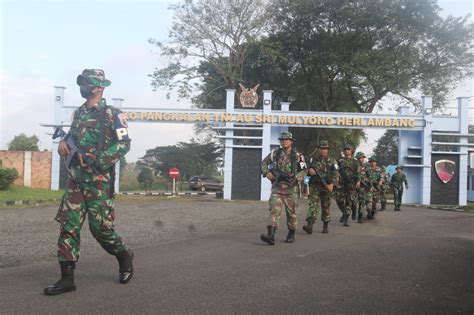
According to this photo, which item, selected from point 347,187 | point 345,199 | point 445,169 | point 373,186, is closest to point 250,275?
point 345,199

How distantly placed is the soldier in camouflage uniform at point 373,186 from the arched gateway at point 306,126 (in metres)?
10.2

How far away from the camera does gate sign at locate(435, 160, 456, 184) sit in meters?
24.5

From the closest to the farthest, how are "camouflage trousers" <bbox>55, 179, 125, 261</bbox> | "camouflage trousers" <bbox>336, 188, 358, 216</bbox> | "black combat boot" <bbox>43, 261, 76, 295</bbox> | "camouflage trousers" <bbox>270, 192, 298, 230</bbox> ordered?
"black combat boot" <bbox>43, 261, 76, 295</bbox>
"camouflage trousers" <bbox>55, 179, 125, 261</bbox>
"camouflage trousers" <bbox>270, 192, 298, 230</bbox>
"camouflage trousers" <bbox>336, 188, 358, 216</bbox>

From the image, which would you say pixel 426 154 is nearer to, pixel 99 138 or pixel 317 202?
pixel 317 202

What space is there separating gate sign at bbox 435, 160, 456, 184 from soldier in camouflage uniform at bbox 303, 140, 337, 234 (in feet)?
58.3

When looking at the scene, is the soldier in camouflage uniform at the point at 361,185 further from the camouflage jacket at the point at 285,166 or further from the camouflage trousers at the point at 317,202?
the camouflage jacket at the point at 285,166

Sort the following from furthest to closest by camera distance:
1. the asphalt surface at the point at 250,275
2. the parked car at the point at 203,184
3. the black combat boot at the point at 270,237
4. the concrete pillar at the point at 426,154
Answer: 1. the parked car at the point at 203,184
2. the concrete pillar at the point at 426,154
3. the black combat boot at the point at 270,237
4. the asphalt surface at the point at 250,275

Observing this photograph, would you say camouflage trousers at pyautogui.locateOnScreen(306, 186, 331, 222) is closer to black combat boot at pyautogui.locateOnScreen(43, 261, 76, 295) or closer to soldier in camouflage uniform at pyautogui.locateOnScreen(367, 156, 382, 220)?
soldier in camouflage uniform at pyautogui.locateOnScreen(367, 156, 382, 220)

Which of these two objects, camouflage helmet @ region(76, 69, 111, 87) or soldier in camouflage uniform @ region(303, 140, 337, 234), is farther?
soldier in camouflage uniform @ region(303, 140, 337, 234)

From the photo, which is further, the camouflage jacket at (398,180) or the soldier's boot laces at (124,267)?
the camouflage jacket at (398,180)

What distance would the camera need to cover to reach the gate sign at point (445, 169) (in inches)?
966

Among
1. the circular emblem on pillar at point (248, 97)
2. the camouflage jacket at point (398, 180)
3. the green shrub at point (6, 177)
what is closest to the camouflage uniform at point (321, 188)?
the camouflage jacket at point (398, 180)

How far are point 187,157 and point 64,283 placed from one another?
1563 inches

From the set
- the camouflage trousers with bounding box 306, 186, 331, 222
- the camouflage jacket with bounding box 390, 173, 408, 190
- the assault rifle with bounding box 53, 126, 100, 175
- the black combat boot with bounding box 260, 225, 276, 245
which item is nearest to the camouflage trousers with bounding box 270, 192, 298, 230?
the black combat boot with bounding box 260, 225, 276, 245
